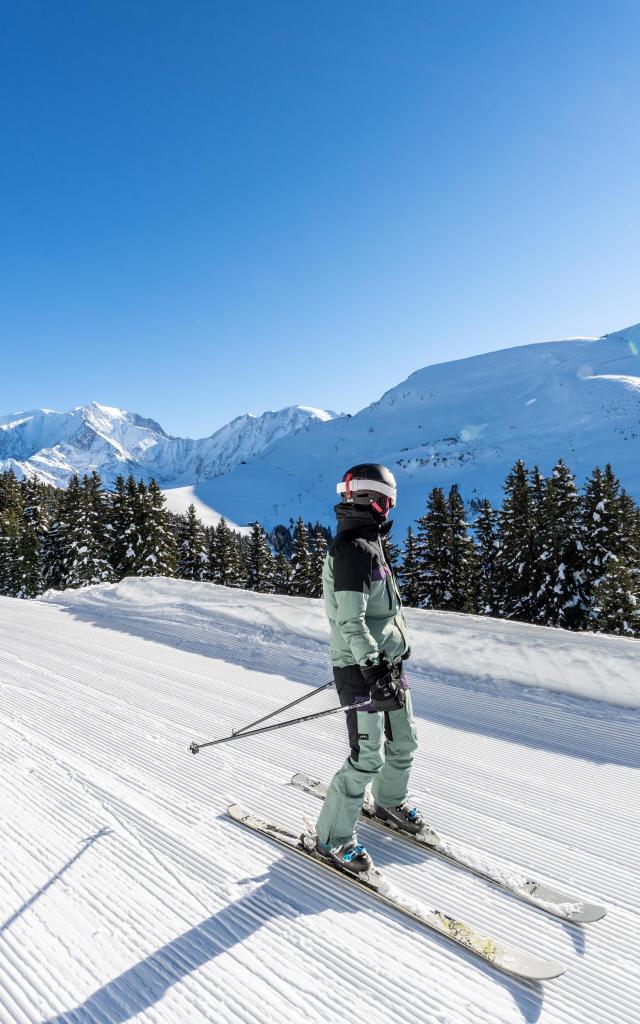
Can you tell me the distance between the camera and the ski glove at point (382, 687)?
10.5 feet

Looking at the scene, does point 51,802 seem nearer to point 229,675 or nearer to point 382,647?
point 382,647

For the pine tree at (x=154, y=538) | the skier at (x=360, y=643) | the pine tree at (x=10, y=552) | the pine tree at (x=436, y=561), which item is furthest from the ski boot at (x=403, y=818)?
the pine tree at (x=10, y=552)

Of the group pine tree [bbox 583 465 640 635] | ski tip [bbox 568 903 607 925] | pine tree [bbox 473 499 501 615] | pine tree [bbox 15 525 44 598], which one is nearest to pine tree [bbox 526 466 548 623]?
pine tree [bbox 583 465 640 635]

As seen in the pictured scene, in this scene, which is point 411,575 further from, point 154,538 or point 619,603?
point 154,538

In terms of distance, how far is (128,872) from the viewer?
343 cm

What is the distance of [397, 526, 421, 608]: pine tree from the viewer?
30.4m

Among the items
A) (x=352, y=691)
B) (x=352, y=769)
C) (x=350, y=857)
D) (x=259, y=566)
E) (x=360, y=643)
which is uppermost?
(x=360, y=643)

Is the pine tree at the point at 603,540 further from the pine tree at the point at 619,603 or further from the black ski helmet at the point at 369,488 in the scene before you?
the black ski helmet at the point at 369,488

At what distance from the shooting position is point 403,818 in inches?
149

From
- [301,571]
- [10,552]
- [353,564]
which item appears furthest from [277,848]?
[10,552]

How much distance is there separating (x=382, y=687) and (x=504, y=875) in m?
A: 1.55

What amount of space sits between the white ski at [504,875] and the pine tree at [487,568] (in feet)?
92.4

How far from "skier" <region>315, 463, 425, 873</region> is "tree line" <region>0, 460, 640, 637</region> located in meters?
18.7

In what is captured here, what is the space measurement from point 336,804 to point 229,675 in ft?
14.8
